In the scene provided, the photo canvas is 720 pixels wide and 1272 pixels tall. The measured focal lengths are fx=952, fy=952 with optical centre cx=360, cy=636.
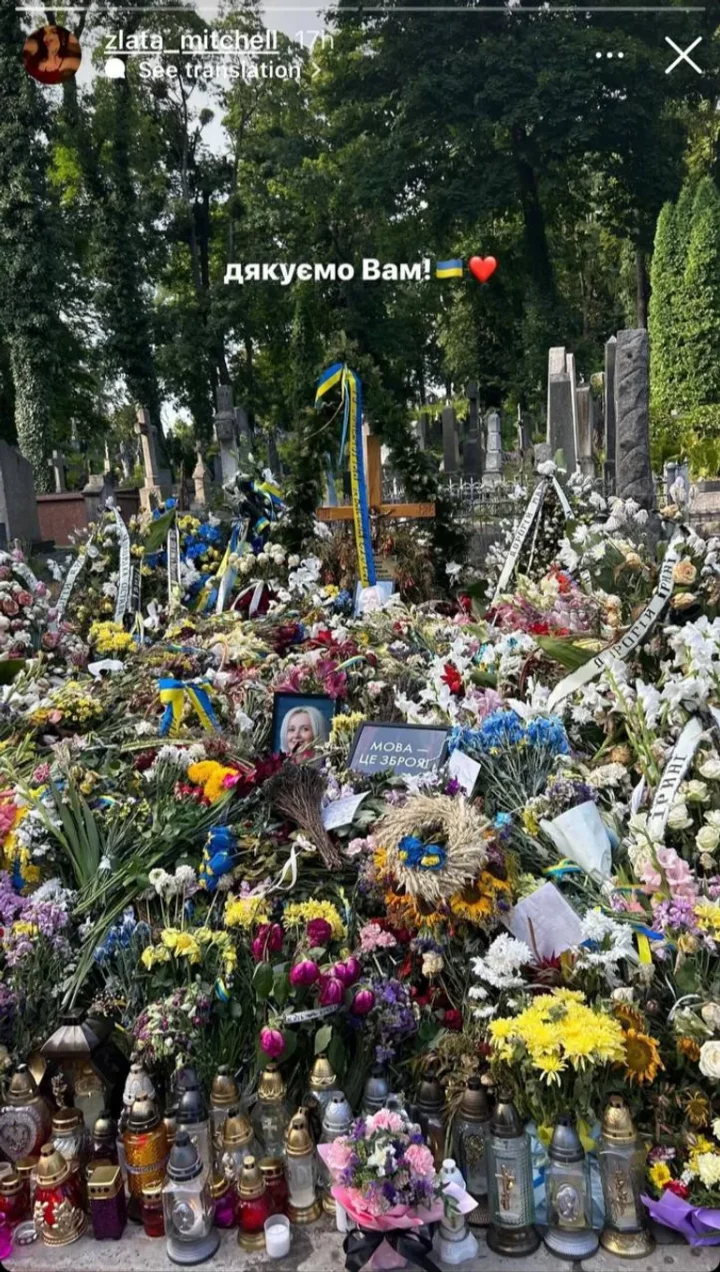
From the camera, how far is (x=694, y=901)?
97.2 inches

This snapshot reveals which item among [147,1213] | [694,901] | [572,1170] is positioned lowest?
[147,1213]

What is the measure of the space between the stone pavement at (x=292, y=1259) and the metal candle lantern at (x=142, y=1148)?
0.36ft

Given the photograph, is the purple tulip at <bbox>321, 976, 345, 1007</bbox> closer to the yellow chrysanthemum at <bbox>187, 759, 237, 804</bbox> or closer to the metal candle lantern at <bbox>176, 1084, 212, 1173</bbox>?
the metal candle lantern at <bbox>176, 1084, 212, 1173</bbox>

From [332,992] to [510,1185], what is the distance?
606mm

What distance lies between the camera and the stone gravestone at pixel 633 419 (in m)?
7.73

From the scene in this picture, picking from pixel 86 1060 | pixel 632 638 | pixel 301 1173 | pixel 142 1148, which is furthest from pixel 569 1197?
pixel 632 638

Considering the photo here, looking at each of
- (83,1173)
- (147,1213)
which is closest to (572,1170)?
(147,1213)

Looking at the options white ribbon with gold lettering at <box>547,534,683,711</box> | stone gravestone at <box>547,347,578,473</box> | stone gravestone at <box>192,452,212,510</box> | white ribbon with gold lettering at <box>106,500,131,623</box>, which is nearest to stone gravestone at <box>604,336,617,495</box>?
stone gravestone at <box>547,347,578,473</box>

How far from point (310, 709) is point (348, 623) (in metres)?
1.46

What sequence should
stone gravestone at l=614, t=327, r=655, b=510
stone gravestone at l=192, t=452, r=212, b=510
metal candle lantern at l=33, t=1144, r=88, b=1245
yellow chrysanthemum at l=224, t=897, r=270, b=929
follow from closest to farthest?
1. metal candle lantern at l=33, t=1144, r=88, b=1245
2. yellow chrysanthemum at l=224, t=897, r=270, b=929
3. stone gravestone at l=614, t=327, r=655, b=510
4. stone gravestone at l=192, t=452, r=212, b=510

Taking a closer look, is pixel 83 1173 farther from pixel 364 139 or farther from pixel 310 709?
pixel 364 139

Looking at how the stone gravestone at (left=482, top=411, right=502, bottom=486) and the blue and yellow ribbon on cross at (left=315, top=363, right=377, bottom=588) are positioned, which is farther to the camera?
the stone gravestone at (left=482, top=411, right=502, bottom=486)

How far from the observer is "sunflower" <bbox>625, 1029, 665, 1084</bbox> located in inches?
87.0

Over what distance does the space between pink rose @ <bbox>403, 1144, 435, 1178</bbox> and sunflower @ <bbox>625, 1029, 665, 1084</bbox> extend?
52 centimetres
